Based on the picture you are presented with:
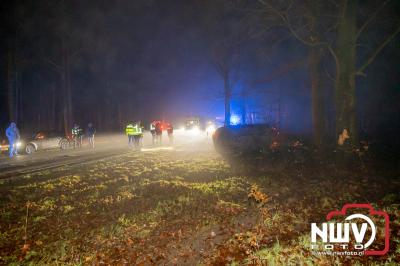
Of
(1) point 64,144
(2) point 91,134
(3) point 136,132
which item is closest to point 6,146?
(1) point 64,144

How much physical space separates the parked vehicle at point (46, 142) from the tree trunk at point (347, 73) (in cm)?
1866

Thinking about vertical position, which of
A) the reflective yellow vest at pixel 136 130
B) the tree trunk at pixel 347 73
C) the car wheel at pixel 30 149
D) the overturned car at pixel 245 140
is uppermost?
the tree trunk at pixel 347 73

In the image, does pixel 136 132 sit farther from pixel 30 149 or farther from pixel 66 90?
pixel 66 90

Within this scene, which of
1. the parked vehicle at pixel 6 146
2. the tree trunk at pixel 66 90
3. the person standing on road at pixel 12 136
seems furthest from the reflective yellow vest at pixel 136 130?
the tree trunk at pixel 66 90

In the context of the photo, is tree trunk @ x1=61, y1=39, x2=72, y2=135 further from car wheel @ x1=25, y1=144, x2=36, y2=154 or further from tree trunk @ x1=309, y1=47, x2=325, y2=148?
tree trunk @ x1=309, y1=47, x2=325, y2=148

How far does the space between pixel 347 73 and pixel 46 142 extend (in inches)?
760

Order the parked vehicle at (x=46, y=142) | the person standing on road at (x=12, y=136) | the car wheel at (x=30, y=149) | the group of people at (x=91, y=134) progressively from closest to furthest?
the person standing on road at (x=12, y=136) → the group of people at (x=91, y=134) → the car wheel at (x=30, y=149) → the parked vehicle at (x=46, y=142)

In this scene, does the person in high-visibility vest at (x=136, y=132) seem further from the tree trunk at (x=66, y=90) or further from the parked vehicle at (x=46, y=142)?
the tree trunk at (x=66, y=90)

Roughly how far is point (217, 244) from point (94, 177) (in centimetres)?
685

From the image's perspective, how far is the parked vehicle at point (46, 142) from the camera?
1991cm

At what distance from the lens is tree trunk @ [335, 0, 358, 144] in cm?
1017

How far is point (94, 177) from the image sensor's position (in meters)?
10.7

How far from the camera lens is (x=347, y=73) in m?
10.3

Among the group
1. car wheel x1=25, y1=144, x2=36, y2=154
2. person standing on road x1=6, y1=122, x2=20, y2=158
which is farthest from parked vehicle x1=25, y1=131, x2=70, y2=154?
person standing on road x1=6, y1=122, x2=20, y2=158
